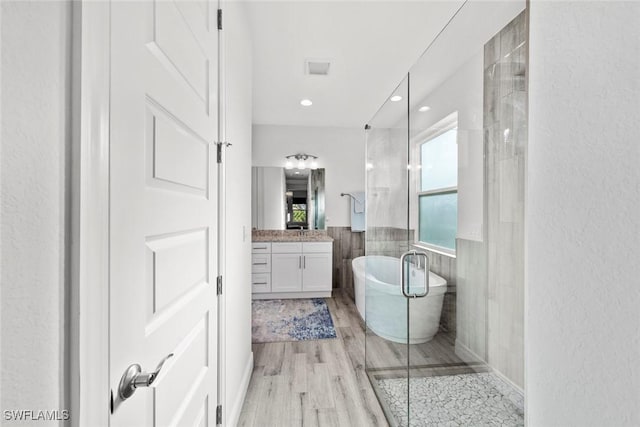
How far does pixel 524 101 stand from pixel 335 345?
231 cm

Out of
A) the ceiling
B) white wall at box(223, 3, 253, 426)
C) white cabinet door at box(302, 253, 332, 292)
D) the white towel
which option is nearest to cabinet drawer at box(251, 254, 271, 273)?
white cabinet door at box(302, 253, 332, 292)

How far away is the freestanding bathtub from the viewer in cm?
180

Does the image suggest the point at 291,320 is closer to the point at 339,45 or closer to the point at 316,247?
the point at 316,247

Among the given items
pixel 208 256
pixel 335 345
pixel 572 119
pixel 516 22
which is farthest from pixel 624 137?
pixel 335 345

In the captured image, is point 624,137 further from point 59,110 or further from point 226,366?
point 226,366

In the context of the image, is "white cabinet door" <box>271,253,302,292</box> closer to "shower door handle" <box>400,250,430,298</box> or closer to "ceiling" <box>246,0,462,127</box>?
"ceiling" <box>246,0,462,127</box>

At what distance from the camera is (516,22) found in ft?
4.38

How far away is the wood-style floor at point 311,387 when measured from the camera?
65.9 inches

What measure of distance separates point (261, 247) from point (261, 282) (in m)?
0.48

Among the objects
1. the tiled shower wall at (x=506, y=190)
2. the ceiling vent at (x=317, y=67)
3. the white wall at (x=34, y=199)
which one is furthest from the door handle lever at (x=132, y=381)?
the ceiling vent at (x=317, y=67)

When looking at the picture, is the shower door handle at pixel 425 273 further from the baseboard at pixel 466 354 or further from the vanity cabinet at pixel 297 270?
the vanity cabinet at pixel 297 270

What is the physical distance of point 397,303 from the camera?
6.82 feet

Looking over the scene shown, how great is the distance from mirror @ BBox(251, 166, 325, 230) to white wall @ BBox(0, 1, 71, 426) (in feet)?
12.9

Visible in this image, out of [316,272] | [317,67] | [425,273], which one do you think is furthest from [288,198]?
[425,273]
